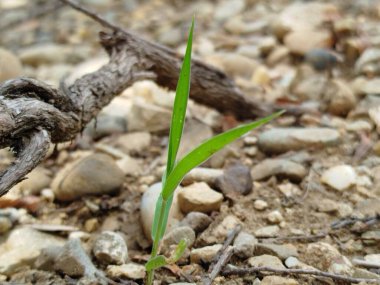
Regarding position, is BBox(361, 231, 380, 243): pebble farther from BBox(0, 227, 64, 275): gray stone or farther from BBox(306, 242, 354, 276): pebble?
BBox(0, 227, 64, 275): gray stone

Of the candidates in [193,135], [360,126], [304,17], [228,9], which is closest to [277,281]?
[193,135]

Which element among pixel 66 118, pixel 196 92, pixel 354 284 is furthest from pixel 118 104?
pixel 354 284

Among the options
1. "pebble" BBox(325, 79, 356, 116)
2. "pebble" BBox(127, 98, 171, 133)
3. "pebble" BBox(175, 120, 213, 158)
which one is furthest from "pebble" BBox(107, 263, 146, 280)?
"pebble" BBox(325, 79, 356, 116)

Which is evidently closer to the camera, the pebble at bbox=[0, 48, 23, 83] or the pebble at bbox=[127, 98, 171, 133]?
the pebble at bbox=[127, 98, 171, 133]

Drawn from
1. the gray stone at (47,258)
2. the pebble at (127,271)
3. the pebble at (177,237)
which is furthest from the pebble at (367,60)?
the gray stone at (47,258)

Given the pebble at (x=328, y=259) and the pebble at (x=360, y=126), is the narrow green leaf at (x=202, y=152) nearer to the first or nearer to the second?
the pebble at (x=328, y=259)

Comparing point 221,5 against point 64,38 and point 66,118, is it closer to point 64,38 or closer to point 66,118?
point 64,38

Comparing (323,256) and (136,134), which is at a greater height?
(136,134)
